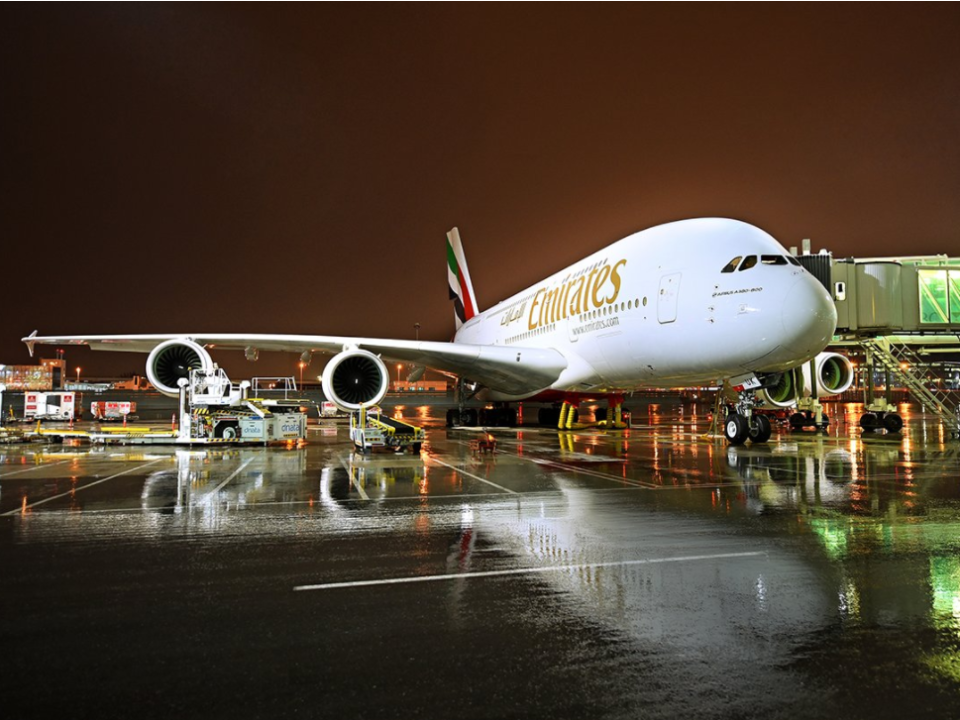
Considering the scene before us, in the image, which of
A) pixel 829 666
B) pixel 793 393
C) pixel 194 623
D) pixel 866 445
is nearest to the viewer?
pixel 829 666

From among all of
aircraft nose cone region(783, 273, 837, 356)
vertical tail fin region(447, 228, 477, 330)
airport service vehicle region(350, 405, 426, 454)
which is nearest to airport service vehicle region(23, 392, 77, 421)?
vertical tail fin region(447, 228, 477, 330)

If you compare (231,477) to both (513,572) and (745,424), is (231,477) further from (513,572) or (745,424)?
(745,424)

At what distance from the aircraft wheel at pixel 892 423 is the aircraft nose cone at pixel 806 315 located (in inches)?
485

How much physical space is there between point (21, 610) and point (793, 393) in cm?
2218

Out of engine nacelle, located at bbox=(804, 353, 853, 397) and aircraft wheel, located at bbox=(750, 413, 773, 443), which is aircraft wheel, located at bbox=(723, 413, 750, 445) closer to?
aircraft wheel, located at bbox=(750, 413, 773, 443)

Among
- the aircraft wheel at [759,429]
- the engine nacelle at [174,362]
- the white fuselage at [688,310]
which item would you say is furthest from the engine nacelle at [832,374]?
the engine nacelle at [174,362]

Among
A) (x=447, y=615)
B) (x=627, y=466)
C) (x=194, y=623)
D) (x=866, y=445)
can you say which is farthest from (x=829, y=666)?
(x=866, y=445)

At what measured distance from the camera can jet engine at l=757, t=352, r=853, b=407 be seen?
21297 mm

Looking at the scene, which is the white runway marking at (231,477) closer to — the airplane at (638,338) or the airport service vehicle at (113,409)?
the airplane at (638,338)

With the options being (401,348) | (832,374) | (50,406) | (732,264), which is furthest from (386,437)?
(50,406)

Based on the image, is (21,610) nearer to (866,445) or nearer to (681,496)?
(681,496)

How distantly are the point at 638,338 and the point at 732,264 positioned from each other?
8.61 ft

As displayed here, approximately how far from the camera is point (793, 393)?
21531mm

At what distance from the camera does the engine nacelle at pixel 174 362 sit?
17.2 m
